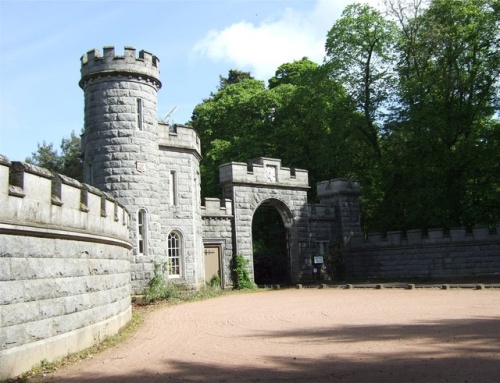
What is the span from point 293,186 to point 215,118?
11161 millimetres

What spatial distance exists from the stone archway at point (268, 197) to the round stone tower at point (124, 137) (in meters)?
5.83

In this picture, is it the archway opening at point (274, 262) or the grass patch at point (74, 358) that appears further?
the archway opening at point (274, 262)

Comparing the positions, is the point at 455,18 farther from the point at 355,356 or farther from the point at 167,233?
the point at 355,356

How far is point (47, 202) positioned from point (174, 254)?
1225cm

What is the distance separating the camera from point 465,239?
77.0 feet

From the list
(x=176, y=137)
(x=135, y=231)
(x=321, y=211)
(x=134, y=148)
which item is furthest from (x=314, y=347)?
(x=321, y=211)

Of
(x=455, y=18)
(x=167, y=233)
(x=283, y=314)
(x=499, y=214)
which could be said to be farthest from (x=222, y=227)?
(x=455, y=18)

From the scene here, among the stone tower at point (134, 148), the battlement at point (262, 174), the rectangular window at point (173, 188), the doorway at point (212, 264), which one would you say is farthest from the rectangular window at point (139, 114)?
the doorway at point (212, 264)

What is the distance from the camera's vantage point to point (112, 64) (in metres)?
18.3

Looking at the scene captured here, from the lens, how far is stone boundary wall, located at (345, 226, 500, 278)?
75.3 feet

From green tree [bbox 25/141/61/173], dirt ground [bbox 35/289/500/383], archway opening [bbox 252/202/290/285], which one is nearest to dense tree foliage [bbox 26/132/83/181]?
green tree [bbox 25/141/61/173]

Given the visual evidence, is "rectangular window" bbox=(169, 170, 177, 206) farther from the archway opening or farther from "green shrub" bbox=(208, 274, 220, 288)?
the archway opening

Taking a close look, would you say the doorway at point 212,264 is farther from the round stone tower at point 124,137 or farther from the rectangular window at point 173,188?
the round stone tower at point 124,137

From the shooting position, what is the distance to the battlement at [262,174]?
2410 cm
